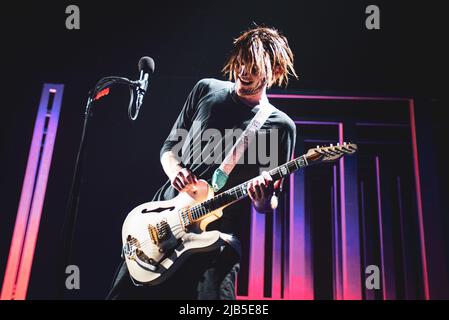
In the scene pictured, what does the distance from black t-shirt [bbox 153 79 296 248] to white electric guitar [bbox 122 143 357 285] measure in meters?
0.08

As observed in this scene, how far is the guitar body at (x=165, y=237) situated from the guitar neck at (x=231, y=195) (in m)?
0.03

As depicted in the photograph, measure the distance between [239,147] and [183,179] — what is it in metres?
0.40

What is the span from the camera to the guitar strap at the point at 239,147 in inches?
95.9

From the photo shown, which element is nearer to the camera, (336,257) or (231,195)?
(231,195)

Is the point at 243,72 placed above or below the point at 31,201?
above

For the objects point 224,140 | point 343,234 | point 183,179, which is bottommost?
point 343,234

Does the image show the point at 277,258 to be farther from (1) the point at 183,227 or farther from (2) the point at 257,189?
(1) the point at 183,227

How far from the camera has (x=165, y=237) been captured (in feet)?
7.65

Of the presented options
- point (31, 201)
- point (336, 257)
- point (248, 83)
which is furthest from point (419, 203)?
point (31, 201)

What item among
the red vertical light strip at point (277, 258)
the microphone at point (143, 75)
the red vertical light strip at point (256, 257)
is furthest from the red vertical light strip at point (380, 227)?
A: the microphone at point (143, 75)

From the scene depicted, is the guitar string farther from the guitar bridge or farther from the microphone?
the microphone

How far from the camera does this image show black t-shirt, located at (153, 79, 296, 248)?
8.10 ft

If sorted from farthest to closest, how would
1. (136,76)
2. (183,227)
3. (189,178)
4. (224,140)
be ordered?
(136,76) < (224,140) < (189,178) < (183,227)

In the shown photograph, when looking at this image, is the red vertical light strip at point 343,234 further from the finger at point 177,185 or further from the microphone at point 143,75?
the microphone at point 143,75
